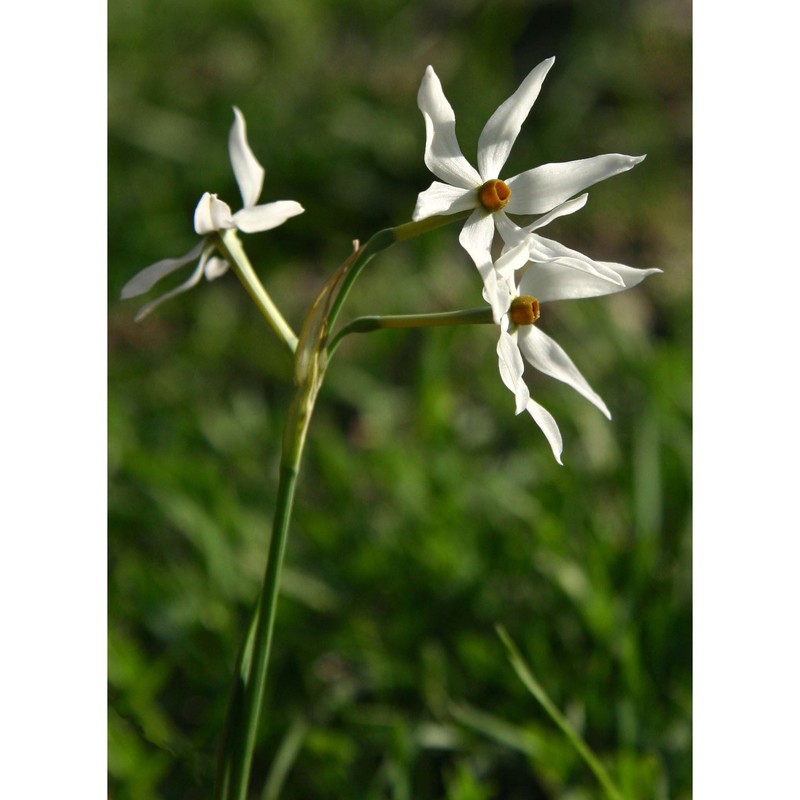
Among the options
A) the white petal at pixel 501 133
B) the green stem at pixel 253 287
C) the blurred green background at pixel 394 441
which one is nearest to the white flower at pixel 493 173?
the white petal at pixel 501 133

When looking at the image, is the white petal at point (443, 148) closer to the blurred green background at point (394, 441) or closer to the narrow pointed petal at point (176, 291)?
the narrow pointed petal at point (176, 291)

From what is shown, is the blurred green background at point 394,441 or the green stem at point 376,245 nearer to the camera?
the green stem at point 376,245

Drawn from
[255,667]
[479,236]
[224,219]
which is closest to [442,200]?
[479,236]

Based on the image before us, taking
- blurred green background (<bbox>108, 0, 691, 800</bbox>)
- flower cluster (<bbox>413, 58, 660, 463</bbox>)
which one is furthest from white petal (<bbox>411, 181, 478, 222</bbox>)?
blurred green background (<bbox>108, 0, 691, 800</bbox>)

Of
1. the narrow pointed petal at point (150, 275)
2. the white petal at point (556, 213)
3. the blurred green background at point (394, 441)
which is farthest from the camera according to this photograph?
the blurred green background at point (394, 441)

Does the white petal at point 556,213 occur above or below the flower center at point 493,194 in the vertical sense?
below
